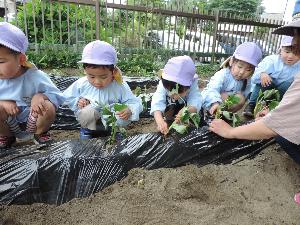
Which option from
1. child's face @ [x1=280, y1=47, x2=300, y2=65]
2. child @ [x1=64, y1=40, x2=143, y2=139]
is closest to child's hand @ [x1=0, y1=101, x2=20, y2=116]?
child @ [x1=64, y1=40, x2=143, y2=139]

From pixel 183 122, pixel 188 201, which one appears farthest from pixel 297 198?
pixel 183 122

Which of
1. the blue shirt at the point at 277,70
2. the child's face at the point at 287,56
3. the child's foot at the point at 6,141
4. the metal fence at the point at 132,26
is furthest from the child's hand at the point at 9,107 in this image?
the metal fence at the point at 132,26

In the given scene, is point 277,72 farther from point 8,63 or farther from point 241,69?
point 8,63

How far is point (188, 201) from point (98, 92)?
108 cm

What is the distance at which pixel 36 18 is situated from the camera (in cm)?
650

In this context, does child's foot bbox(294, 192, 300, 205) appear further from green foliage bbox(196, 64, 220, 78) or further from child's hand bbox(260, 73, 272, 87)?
green foliage bbox(196, 64, 220, 78)

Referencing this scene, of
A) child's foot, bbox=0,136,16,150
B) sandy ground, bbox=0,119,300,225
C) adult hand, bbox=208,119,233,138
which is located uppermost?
adult hand, bbox=208,119,233,138

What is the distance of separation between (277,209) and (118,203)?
2.85ft

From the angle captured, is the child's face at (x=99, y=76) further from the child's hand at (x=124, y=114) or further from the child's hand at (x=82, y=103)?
the child's hand at (x=124, y=114)

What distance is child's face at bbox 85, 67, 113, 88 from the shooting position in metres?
2.08

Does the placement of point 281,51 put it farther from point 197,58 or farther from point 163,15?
point 197,58

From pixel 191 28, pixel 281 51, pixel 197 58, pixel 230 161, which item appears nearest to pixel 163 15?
pixel 191 28

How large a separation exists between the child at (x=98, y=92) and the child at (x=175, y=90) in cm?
17

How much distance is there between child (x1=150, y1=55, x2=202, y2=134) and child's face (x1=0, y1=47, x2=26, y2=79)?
0.97m
